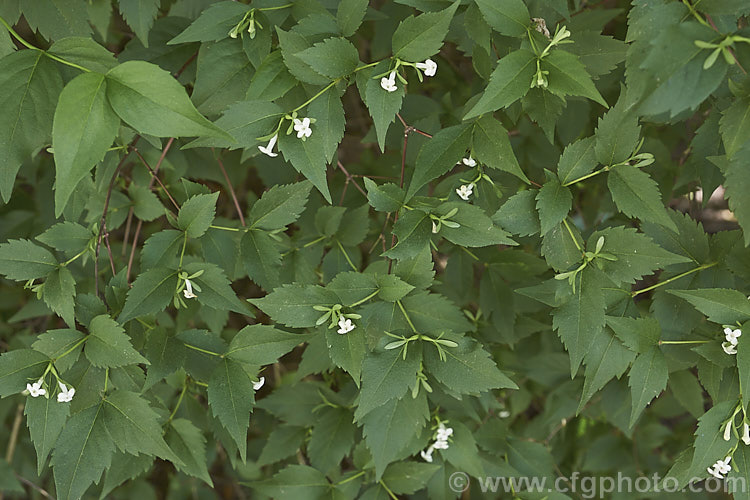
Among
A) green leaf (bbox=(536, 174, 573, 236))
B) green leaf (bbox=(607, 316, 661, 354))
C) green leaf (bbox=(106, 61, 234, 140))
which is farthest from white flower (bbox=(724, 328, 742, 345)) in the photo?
green leaf (bbox=(106, 61, 234, 140))

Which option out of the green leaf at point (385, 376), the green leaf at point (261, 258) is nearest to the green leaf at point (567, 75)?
the green leaf at point (385, 376)

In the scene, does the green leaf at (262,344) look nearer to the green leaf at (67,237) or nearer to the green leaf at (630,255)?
the green leaf at (67,237)

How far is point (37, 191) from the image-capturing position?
2252 mm

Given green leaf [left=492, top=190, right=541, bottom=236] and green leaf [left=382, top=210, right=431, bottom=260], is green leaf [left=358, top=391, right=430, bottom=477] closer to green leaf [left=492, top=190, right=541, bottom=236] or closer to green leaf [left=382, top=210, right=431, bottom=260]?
green leaf [left=382, top=210, right=431, bottom=260]

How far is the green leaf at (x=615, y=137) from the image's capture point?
4.22ft

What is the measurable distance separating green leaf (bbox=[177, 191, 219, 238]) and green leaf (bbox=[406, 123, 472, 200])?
1.47ft

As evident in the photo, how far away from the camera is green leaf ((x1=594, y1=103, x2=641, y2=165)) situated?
1286mm

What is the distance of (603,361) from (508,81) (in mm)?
654

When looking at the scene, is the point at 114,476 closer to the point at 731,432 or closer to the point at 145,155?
the point at 145,155

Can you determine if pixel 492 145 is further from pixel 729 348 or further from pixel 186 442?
pixel 186 442

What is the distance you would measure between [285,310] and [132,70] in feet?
1.82

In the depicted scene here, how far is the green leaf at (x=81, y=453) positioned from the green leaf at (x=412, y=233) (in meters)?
0.74

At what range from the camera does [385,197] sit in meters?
1.34

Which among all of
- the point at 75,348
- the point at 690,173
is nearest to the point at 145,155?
the point at 75,348
